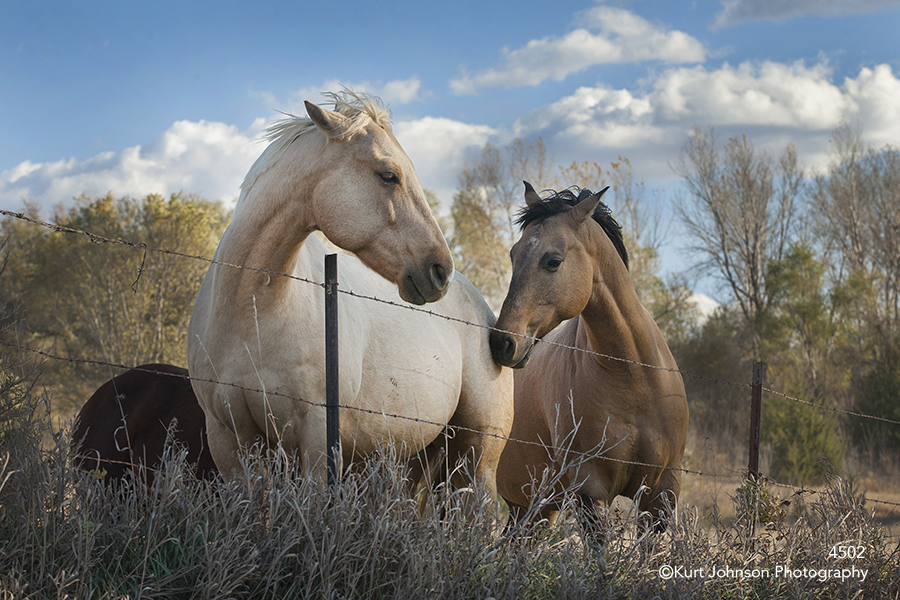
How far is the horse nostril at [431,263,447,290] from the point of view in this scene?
293 cm

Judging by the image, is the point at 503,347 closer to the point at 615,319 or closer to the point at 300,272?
the point at 615,319

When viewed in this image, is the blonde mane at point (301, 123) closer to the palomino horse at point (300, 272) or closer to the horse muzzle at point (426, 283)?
the palomino horse at point (300, 272)

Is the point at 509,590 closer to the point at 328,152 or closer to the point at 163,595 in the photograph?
the point at 163,595

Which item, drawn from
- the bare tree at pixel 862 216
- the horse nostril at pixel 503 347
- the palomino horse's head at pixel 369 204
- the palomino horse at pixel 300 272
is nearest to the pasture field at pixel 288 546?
the palomino horse at pixel 300 272

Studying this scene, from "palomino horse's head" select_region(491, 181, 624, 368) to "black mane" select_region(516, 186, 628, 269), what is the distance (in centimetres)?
2

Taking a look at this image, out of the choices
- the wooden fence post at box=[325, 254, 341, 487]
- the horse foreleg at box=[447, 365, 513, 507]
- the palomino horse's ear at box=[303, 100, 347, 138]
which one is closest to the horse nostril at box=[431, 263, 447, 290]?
the wooden fence post at box=[325, 254, 341, 487]

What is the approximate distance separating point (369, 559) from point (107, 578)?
81 centimetres

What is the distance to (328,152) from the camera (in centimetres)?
298

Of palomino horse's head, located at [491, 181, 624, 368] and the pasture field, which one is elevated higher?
palomino horse's head, located at [491, 181, 624, 368]

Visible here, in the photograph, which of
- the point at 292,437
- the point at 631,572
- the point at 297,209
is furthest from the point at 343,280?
the point at 631,572

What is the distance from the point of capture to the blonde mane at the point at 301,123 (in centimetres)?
312

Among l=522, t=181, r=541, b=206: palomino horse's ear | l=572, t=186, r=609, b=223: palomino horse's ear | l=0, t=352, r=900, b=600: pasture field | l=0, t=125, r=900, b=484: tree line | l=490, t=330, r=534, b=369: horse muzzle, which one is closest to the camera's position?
l=0, t=352, r=900, b=600: pasture field

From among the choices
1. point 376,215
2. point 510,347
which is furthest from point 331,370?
point 510,347

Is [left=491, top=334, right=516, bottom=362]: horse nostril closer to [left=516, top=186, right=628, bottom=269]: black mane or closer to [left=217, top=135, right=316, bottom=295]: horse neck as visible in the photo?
[left=516, top=186, right=628, bottom=269]: black mane
